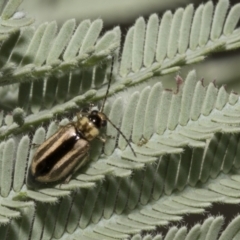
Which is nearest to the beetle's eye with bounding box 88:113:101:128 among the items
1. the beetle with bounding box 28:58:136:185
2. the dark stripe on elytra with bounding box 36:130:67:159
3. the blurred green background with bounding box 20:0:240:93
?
the beetle with bounding box 28:58:136:185

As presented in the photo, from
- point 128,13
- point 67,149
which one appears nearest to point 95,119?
point 67,149

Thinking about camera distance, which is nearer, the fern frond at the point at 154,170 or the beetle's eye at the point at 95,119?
the fern frond at the point at 154,170

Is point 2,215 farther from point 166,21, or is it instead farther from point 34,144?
point 166,21

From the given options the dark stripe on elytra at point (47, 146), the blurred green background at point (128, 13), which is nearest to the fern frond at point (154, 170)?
the dark stripe on elytra at point (47, 146)

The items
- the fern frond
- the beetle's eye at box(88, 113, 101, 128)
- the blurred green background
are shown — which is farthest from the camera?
the blurred green background

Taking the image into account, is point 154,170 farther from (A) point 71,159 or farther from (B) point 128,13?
(B) point 128,13

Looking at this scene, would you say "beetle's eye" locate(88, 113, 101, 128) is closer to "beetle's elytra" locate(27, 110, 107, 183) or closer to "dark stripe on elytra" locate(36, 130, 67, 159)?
"beetle's elytra" locate(27, 110, 107, 183)

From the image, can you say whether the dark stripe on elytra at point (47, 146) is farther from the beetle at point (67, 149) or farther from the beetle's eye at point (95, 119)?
the beetle's eye at point (95, 119)
